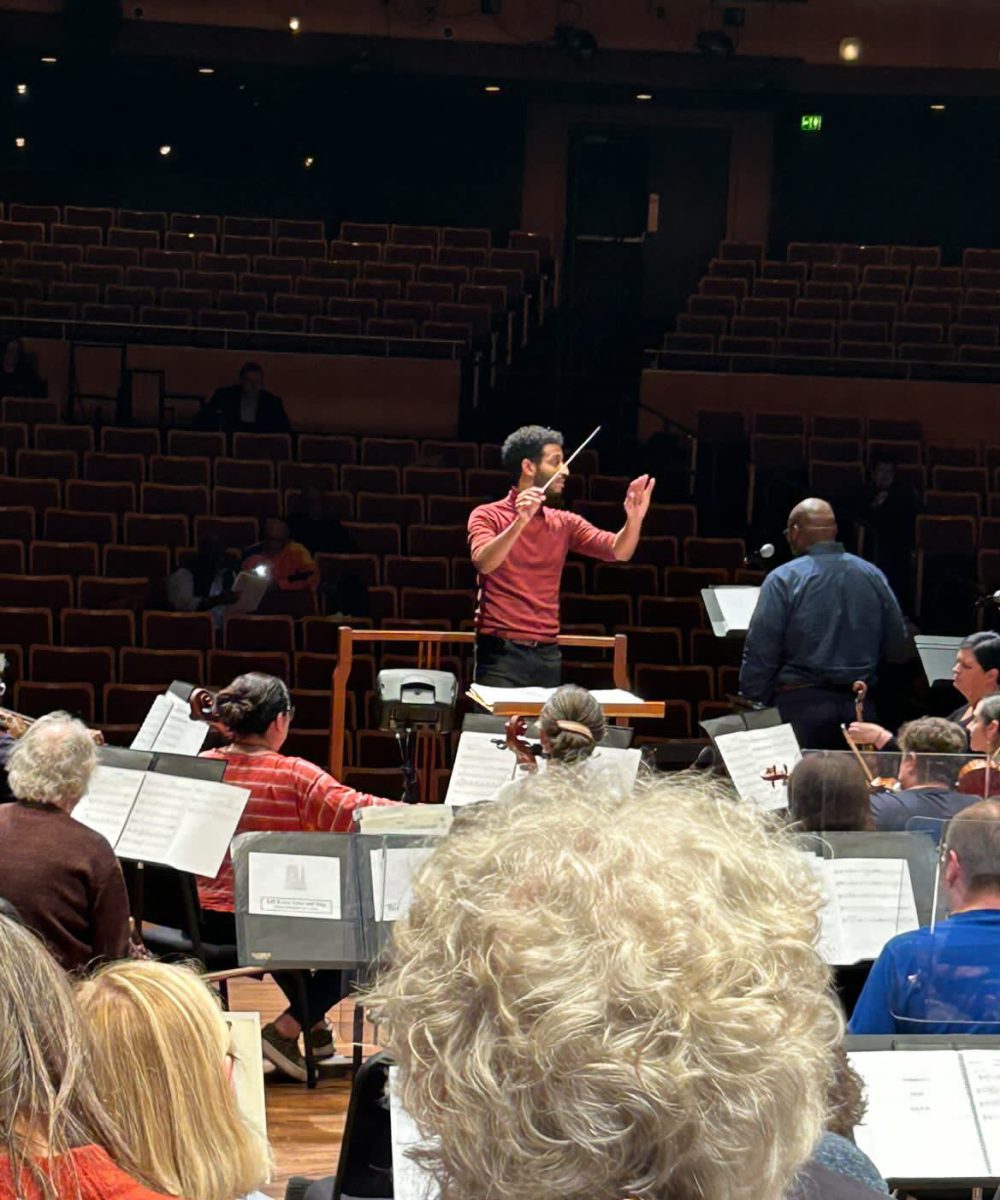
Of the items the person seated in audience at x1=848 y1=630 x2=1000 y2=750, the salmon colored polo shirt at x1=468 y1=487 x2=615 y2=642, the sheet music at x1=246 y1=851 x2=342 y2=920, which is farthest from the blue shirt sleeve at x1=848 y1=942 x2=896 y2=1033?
the salmon colored polo shirt at x1=468 y1=487 x2=615 y2=642

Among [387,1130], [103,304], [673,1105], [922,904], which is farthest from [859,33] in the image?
[673,1105]

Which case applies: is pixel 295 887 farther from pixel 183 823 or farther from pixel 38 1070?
pixel 38 1070

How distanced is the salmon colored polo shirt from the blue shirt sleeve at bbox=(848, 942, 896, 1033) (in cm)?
301

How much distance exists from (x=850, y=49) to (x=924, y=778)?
1155 cm

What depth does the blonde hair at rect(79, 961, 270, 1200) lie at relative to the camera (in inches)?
64.7

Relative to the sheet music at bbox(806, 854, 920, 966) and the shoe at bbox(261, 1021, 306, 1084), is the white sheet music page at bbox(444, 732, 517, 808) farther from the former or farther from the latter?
the sheet music at bbox(806, 854, 920, 966)

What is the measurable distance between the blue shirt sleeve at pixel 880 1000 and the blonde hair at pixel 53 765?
1.78 metres

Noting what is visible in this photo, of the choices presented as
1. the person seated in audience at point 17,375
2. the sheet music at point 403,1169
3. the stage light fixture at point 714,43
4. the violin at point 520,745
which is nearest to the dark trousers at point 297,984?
the violin at point 520,745

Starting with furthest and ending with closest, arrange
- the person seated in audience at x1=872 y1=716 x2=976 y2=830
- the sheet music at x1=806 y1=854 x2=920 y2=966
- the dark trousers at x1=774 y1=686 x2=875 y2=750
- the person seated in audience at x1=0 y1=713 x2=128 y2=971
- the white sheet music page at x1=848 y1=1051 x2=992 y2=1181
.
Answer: the dark trousers at x1=774 y1=686 x2=875 y2=750, the person seated in audience at x1=872 y1=716 x2=976 y2=830, the person seated in audience at x1=0 y1=713 x2=128 y2=971, the sheet music at x1=806 y1=854 x2=920 y2=966, the white sheet music page at x1=848 y1=1051 x2=992 y2=1181

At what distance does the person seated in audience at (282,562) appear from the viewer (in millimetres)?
8797

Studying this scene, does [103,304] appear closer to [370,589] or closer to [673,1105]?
[370,589]

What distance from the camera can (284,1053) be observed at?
4.31 meters

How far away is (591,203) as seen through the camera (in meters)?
15.5

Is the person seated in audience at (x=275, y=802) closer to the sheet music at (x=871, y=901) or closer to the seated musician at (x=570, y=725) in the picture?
the seated musician at (x=570, y=725)
